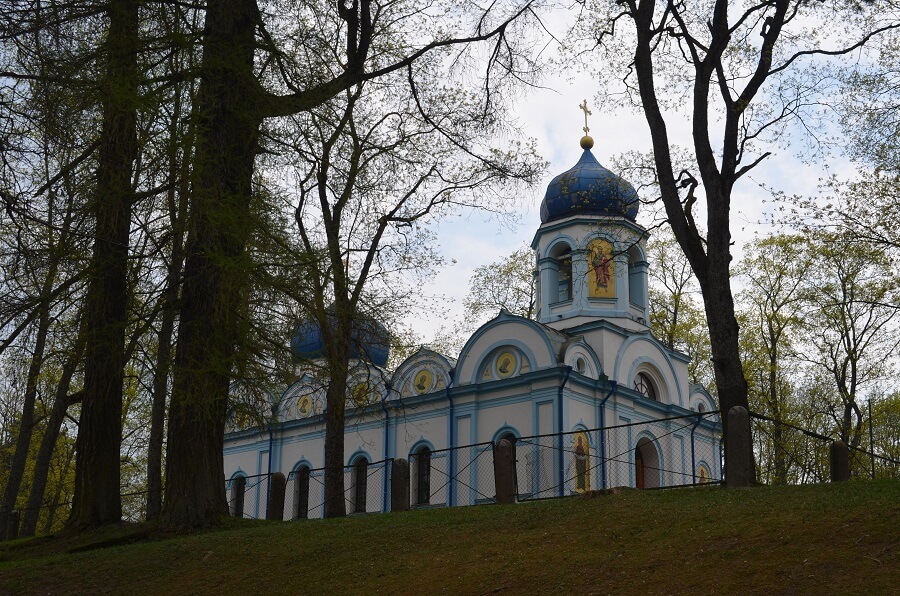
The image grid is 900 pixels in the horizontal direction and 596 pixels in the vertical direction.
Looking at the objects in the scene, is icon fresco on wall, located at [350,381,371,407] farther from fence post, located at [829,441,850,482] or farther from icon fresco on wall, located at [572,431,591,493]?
fence post, located at [829,441,850,482]

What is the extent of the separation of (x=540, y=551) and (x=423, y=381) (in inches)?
735

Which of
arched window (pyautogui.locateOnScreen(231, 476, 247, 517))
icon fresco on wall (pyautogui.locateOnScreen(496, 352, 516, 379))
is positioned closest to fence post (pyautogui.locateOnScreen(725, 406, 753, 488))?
icon fresco on wall (pyautogui.locateOnScreen(496, 352, 516, 379))

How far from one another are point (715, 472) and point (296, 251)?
2135 cm

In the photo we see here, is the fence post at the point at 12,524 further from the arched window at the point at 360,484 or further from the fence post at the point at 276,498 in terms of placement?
the arched window at the point at 360,484

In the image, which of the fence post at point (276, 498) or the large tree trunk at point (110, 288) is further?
the fence post at point (276, 498)

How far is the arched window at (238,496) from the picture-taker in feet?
102

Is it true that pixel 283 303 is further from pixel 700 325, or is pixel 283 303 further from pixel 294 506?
pixel 700 325

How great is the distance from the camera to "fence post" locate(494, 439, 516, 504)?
1430cm

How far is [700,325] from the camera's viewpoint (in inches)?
1388

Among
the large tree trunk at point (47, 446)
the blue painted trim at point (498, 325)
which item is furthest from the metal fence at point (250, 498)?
the large tree trunk at point (47, 446)

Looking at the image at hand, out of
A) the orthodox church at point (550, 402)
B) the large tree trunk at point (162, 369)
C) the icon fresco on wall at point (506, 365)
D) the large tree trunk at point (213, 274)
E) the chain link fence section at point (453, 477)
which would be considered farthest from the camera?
the icon fresco on wall at point (506, 365)

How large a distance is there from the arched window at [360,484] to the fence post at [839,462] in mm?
16982

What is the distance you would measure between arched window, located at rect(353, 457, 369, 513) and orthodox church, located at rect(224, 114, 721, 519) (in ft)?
0.13

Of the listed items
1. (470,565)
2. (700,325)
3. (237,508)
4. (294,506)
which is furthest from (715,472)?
(470,565)
